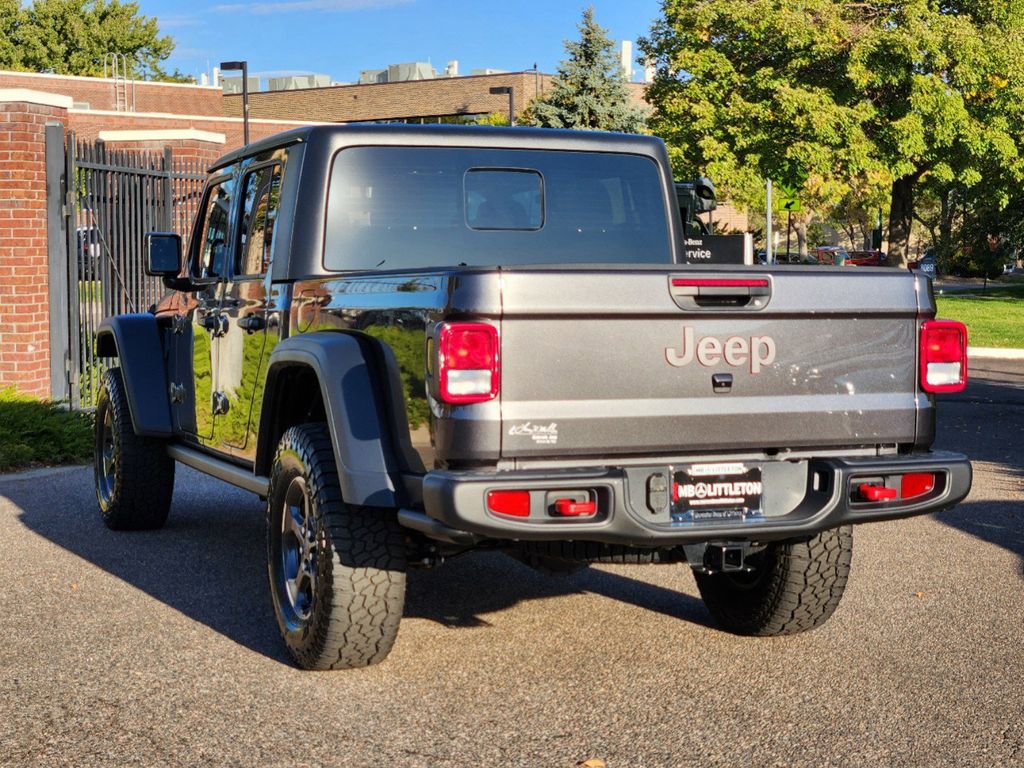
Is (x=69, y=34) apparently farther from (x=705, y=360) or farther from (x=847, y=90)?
(x=705, y=360)

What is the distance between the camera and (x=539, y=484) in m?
4.51

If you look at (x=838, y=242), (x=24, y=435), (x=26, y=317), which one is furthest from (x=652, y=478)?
(x=838, y=242)

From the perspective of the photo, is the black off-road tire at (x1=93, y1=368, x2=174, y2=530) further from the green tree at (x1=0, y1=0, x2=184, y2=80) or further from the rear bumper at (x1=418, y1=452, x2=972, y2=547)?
the green tree at (x1=0, y1=0, x2=184, y2=80)

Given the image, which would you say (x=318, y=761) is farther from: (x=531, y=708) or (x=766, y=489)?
(x=766, y=489)

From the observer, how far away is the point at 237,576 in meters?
7.13

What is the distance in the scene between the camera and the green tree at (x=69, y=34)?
8888cm

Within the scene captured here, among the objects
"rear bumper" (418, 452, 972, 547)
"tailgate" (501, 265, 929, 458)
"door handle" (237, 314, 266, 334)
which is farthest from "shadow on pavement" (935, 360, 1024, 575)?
"door handle" (237, 314, 266, 334)

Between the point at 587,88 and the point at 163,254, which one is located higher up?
the point at 587,88

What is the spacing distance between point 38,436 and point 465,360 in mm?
8003

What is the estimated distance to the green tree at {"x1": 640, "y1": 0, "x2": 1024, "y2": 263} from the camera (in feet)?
109

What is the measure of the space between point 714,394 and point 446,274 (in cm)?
100

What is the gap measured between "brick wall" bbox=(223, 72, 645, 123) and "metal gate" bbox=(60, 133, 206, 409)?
55.5 meters

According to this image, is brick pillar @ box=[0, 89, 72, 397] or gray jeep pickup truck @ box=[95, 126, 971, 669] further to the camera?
brick pillar @ box=[0, 89, 72, 397]

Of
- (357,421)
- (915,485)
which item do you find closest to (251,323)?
(357,421)
